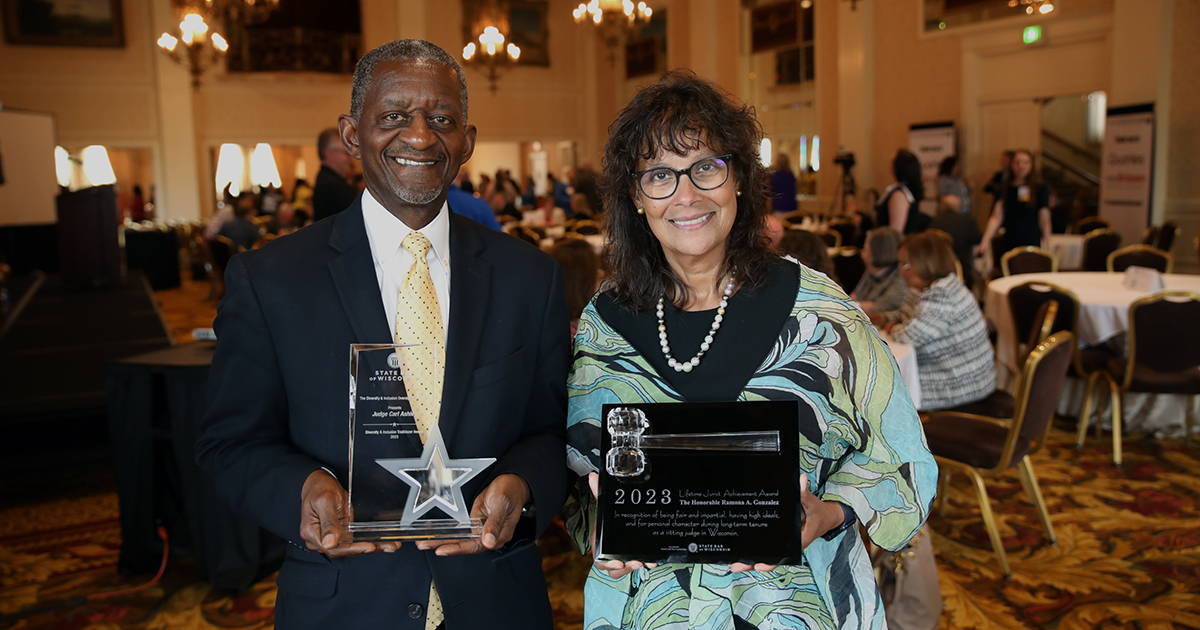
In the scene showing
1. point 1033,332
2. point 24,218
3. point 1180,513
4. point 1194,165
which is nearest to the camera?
point 1180,513

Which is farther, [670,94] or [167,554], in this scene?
[167,554]

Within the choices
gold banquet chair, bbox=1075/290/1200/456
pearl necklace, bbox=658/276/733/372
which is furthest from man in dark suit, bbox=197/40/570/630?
gold banquet chair, bbox=1075/290/1200/456

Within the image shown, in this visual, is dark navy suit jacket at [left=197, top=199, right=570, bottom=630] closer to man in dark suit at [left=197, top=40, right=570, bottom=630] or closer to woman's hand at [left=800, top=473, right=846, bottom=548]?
man in dark suit at [left=197, top=40, right=570, bottom=630]

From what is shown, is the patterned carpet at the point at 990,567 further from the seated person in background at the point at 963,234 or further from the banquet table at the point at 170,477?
the seated person in background at the point at 963,234

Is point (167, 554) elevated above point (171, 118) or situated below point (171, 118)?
below

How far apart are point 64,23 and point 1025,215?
1663cm

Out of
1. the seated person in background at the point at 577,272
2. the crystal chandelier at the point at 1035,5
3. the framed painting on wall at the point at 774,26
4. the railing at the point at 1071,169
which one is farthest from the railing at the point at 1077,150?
the seated person in background at the point at 577,272

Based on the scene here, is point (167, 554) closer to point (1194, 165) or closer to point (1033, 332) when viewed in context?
point (1033, 332)

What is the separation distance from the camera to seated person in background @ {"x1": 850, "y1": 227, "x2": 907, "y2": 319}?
5.08 meters

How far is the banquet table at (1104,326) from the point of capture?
204 inches

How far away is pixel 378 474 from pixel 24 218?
12076 mm

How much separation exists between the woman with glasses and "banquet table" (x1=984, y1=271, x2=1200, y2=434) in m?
4.24

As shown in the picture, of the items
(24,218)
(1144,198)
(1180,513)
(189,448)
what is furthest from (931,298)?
(24,218)

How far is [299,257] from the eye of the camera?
143 cm
